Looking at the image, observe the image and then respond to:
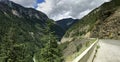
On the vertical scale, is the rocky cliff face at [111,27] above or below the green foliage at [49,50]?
above

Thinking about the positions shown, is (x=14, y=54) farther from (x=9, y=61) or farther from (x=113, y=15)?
(x=113, y=15)

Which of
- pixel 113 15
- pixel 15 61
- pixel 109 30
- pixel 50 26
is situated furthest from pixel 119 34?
pixel 15 61

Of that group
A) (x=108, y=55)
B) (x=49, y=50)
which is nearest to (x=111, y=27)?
(x=49, y=50)

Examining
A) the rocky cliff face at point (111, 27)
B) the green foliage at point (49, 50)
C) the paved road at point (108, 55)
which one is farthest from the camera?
the rocky cliff face at point (111, 27)

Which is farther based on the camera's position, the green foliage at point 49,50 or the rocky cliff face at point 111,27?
the rocky cliff face at point 111,27

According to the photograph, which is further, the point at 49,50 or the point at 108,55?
the point at 49,50

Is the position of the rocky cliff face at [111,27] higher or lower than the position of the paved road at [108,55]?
higher

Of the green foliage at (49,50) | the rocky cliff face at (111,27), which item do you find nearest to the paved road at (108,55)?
the green foliage at (49,50)

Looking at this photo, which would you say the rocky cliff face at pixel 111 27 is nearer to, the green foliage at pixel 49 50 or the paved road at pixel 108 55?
the green foliage at pixel 49 50

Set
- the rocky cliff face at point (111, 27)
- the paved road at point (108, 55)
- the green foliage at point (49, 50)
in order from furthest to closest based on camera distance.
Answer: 1. the rocky cliff face at point (111, 27)
2. the green foliage at point (49, 50)
3. the paved road at point (108, 55)

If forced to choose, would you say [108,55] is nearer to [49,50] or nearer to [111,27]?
[49,50]

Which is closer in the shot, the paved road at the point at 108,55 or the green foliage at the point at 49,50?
the paved road at the point at 108,55
